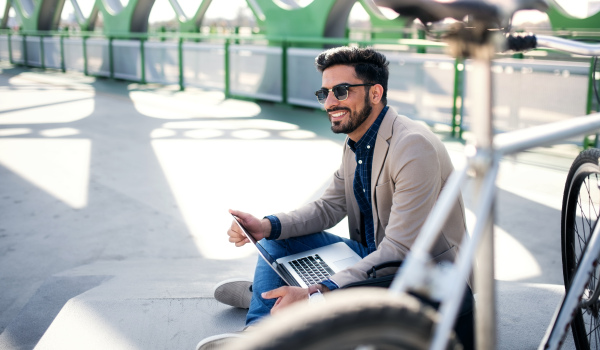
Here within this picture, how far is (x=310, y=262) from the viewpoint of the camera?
2.66m

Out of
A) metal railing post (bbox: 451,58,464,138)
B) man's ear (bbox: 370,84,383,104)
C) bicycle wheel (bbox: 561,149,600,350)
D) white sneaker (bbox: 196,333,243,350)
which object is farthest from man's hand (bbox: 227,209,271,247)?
metal railing post (bbox: 451,58,464,138)

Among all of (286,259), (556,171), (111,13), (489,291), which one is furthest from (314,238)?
(111,13)

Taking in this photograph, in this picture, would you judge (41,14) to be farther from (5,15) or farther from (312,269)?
(312,269)

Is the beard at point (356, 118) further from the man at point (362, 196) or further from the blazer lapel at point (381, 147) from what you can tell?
the blazer lapel at point (381, 147)

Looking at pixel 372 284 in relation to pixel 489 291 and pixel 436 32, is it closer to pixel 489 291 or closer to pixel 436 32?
pixel 489 291

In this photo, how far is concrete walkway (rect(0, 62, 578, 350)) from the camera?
271 centimetres

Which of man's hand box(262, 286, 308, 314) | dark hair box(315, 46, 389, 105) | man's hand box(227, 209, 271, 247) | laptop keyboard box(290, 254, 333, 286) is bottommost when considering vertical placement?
laptop keyboard box(290, 254, 333, 286)

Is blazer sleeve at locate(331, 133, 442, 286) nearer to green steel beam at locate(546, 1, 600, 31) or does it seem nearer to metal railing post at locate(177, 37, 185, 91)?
green steel beam at locate(546, 1, 600, 31)

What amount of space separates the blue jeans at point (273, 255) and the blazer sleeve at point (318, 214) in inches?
1.9

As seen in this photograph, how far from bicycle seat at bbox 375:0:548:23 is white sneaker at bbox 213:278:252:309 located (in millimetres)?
1817

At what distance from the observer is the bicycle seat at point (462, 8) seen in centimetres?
116

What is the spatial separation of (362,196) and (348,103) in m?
0.44

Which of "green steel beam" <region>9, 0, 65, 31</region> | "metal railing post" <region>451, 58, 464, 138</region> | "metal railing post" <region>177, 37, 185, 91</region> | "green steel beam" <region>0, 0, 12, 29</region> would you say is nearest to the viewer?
"metal railing post" <region>451, 58, 464, 138</region>

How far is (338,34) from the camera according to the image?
10.9m
